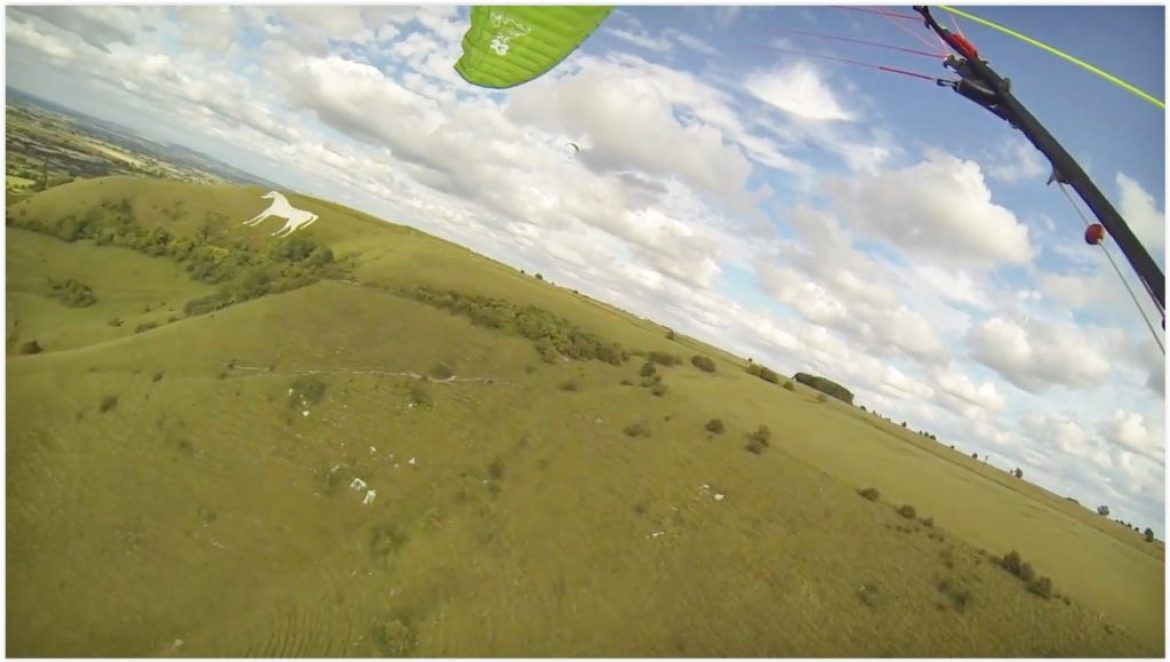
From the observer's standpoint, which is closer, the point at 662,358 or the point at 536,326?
the point at 536,326

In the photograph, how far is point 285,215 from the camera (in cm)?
5750

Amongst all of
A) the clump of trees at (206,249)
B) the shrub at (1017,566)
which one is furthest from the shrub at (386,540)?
the clump of trees at (206,249)

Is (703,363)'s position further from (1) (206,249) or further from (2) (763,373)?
(1) (206,249)

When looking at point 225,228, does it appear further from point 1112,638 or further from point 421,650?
point 1112,638

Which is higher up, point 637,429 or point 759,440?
point 759,440

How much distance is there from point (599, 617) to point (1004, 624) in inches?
380

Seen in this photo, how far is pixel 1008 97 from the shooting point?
4.31 metres

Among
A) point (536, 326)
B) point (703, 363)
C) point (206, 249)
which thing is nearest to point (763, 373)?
point (703, 363)

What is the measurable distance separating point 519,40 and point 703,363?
1157 inches

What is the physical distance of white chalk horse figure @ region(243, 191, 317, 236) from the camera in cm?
5461

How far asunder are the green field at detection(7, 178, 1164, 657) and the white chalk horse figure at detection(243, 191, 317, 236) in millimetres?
28513

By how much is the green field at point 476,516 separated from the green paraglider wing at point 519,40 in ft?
42.0

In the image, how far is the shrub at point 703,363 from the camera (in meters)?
34.9

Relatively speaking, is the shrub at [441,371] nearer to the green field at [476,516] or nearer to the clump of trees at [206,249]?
the green field at [476,516]
